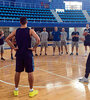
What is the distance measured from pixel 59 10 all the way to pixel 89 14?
4563mm

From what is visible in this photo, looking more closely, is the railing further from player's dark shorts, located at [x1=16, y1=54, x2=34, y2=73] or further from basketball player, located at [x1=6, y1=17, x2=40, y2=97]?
player's dark shorts, located at [x1=16, y1=54, x2=34, y2=73]

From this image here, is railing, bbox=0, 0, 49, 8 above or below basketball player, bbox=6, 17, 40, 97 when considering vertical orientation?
above

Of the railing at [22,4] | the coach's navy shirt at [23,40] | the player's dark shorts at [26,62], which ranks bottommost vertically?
the player's dark shorts at [26,62]

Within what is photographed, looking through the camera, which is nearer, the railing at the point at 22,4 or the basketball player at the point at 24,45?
the basketball player at the point at 24,45

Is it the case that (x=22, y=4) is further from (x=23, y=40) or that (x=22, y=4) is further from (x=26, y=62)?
(x=26, y=62)

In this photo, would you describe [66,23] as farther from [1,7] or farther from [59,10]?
[1,7]

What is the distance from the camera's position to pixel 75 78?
5.34 m

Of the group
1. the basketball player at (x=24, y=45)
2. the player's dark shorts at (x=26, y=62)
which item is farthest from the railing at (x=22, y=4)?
the player's dark shorts at (x=26, y=62)

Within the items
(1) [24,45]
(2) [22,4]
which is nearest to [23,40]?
(1) [24,45]

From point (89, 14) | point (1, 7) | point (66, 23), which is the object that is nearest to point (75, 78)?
point (66, 23)

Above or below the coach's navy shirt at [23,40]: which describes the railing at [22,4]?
above

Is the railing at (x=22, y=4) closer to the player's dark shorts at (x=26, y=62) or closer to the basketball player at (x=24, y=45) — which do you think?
the basketball player at (x=24, y=45)

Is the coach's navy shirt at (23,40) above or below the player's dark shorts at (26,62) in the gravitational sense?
above

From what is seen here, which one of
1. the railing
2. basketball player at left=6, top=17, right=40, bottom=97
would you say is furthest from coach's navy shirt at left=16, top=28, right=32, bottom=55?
the railing
